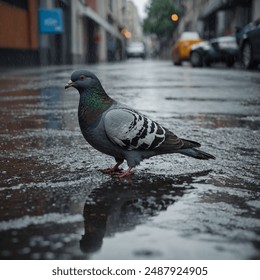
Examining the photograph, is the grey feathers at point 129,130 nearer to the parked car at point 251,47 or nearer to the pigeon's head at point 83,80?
the pigeon's head at point 83,80

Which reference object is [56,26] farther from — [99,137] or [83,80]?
[99,137]

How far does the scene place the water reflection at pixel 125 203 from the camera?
4.87ft

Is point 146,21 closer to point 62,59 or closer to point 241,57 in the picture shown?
point 62,59

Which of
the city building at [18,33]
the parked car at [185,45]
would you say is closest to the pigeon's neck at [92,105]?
the city building at [18,33]

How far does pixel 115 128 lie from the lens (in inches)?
77.5

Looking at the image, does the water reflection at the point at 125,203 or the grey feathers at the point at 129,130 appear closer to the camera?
the water reflection at the point at 125,203

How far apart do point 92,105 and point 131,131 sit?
0.69 feet

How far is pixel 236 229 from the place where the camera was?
1.51 meters

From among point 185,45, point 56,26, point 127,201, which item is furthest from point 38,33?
point 127,201

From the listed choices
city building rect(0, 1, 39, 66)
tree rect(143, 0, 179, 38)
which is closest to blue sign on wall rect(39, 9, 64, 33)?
city building rect(0, 1, 39, 66)

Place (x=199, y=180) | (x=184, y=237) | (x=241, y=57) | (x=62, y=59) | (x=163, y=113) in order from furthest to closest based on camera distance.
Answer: (x=62, y=59), (x=241, y=57), (x=163, y=113), (x=199, y=180), (x=184, y=237)

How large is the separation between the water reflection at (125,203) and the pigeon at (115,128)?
0.44 ft
